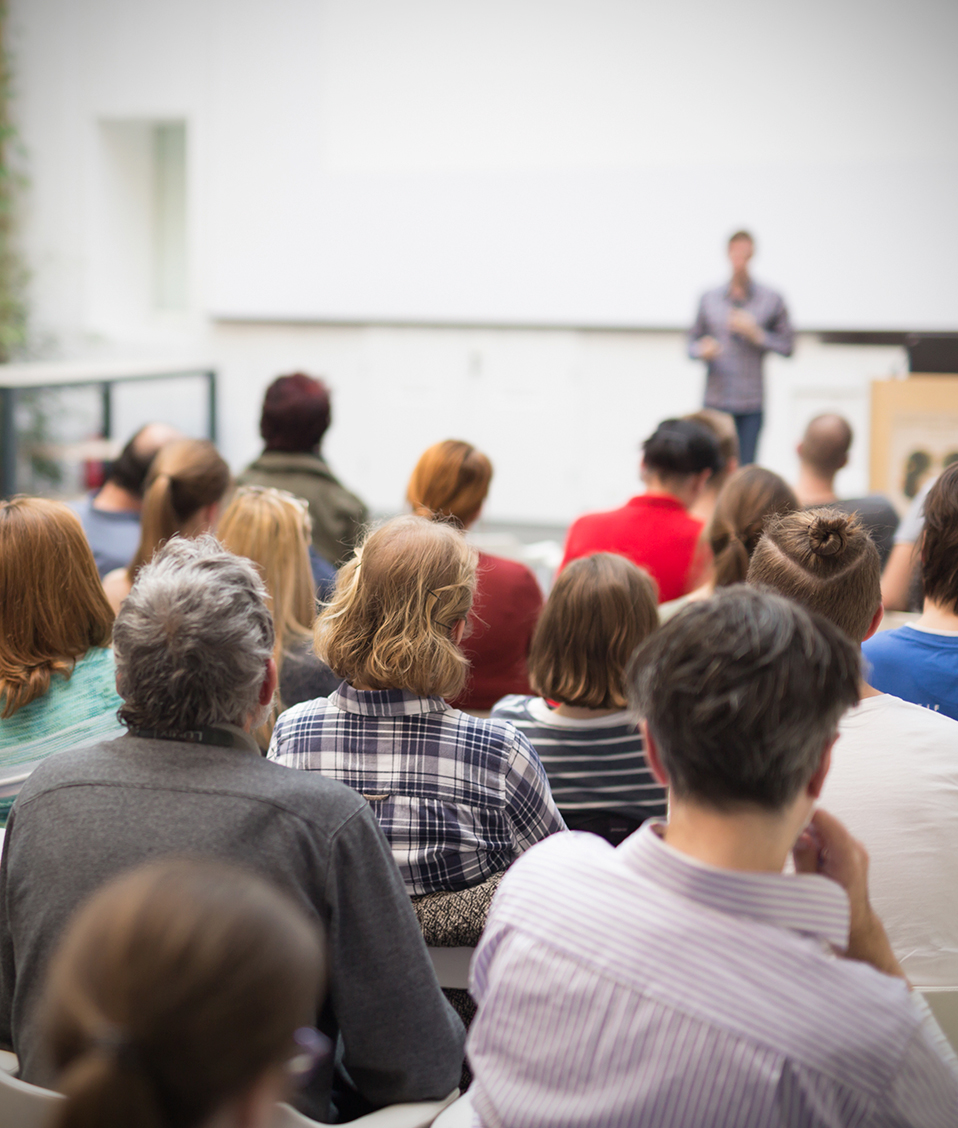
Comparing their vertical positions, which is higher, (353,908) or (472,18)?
(472,18)

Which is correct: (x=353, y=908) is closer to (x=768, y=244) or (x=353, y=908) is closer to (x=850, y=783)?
(x=850, y=783)

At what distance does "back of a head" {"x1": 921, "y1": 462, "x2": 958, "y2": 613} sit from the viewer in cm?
186

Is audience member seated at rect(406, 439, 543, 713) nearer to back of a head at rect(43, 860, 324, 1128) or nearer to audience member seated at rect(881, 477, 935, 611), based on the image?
audience member seated at rect(881, 477, 935, 611)

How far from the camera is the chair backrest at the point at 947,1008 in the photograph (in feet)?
4.11

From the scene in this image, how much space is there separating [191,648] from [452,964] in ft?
1.85

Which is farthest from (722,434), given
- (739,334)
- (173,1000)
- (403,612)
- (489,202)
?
(489,202)

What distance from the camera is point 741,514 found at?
105 inches

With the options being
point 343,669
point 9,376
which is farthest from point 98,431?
point 343,669

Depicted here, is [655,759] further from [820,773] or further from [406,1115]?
[406,1115]

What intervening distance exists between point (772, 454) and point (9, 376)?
4.45 metres

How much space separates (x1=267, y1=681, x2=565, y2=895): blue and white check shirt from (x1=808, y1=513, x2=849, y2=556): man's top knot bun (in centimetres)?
50

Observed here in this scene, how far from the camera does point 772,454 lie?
22.2 ft

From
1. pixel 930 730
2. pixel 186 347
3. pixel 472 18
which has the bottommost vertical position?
pixel 930 730

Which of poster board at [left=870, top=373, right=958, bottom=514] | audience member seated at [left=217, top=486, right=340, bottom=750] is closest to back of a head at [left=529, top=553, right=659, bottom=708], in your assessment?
audience member seated at [left=217, top=486, right=340, bottom=750]
